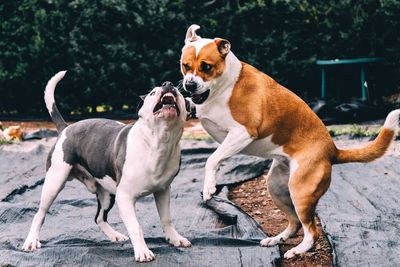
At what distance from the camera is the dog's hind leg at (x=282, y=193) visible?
16.8 feet

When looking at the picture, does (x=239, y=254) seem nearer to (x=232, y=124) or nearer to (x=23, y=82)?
(x=232, y=124)

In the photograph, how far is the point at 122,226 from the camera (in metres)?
5.62

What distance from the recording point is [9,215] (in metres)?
5.78

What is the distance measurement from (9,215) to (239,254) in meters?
2.06

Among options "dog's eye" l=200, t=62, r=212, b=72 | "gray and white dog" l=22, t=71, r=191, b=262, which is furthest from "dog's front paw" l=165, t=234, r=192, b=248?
"dog's eye" l=200, t=62, r=212, b=72

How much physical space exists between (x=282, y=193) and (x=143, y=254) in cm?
114

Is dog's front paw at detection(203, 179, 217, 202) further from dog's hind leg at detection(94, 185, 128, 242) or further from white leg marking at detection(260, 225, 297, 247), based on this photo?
dog's hind leg at detection(94, 185, 128, 242)

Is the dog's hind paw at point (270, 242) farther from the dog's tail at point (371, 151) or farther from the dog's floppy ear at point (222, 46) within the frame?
the dog's floppy ear at point (222, 46)

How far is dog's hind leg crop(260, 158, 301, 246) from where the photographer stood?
16.8 ft

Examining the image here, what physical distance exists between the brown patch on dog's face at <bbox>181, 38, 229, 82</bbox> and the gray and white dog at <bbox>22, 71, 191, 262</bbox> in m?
0.31

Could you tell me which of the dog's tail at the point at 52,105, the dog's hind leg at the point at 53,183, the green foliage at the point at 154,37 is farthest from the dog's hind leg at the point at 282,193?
→ the green foliage at the point at 154,37

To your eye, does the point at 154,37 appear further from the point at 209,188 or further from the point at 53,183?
the point at 209,188

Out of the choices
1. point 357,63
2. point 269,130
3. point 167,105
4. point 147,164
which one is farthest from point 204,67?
point 357,63

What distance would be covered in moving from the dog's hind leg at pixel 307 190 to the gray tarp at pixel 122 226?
24 centimetres
